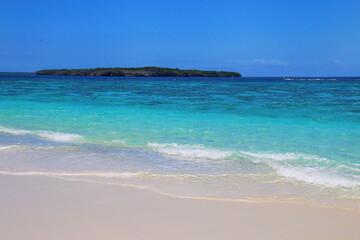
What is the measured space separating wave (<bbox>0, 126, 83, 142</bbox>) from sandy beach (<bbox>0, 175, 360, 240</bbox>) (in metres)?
4.67

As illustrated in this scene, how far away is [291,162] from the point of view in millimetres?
7117

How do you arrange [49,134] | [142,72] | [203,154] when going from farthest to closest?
[142,72] < [49,134] < [203,154]

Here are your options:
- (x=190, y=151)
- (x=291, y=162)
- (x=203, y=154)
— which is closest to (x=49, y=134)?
(x=190, y=151)

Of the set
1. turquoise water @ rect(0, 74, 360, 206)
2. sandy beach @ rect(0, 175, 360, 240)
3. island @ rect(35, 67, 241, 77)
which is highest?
island @ rect(35, 67, 241, 77)

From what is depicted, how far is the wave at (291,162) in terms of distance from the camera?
5.89 metres

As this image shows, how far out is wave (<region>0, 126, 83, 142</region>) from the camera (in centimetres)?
976

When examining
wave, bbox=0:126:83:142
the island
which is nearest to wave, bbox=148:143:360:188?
wave, bbox=0:126:83:142

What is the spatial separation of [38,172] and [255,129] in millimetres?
7468

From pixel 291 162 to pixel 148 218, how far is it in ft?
13.3

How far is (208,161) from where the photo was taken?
7.21 m

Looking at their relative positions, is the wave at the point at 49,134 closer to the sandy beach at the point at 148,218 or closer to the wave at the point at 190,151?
the wave at the point at 190,151

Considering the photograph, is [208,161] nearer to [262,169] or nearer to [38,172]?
[262,169]

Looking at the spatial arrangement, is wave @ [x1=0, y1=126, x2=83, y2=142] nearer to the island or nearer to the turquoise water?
the turquoise water

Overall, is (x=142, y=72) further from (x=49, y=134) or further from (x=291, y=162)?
(x=291, y=162)
